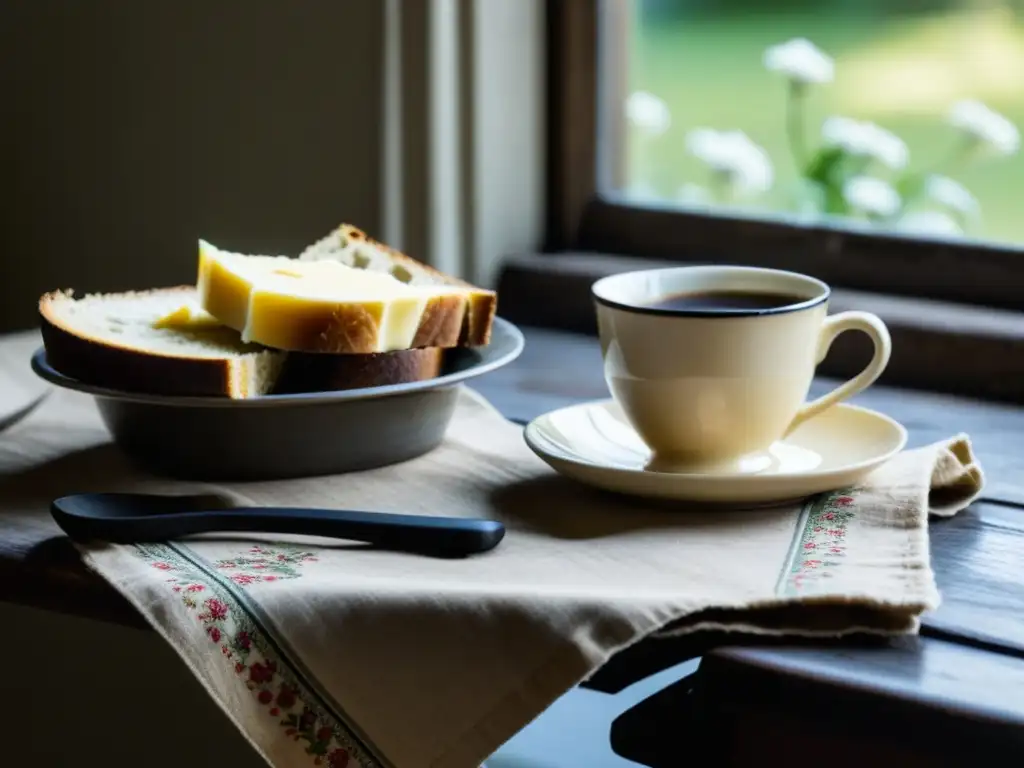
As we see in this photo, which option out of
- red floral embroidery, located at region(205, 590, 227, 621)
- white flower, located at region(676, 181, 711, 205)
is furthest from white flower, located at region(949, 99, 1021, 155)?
red floral embroidery, located at region(205, 590, 227, 621)

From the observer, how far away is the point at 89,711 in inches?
49.0

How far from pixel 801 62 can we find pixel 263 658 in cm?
84

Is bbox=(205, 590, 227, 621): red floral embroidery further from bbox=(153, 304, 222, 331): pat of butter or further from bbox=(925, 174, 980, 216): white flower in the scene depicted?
bbox=(925, 174, 980, 216): white flower

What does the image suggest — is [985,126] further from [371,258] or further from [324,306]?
[324,306]

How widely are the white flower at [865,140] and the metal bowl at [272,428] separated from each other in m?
0.55

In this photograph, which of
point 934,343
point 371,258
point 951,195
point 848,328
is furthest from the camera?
point 951,195

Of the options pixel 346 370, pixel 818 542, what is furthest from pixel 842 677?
pixel 346 370

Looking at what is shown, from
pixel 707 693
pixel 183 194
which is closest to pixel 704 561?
pixel 707 693

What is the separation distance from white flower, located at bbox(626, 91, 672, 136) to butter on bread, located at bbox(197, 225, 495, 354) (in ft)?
1.69

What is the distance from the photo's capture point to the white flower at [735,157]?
1.28m

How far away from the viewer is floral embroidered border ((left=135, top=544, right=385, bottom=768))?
574 millimetres

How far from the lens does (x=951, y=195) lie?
1183mm

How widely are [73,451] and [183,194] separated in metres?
0.62

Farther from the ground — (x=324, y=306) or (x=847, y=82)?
(x=847, y=82)
